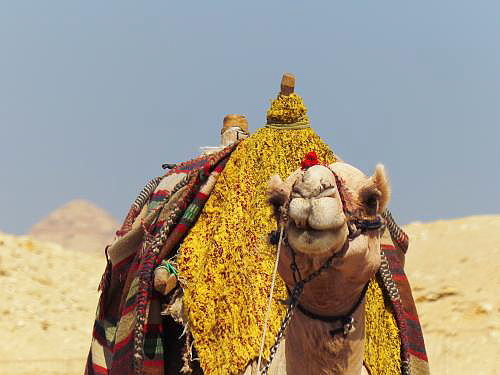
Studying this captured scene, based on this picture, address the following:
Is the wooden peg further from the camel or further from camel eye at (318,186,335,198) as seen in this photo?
camel eye at (318,186,335,198)

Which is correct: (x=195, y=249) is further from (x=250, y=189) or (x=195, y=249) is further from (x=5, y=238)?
(x=5, y=238)

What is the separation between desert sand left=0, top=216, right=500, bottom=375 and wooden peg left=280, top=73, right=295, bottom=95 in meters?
6.41

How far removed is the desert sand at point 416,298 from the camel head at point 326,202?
24.9 feet

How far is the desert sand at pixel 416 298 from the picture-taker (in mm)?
11109

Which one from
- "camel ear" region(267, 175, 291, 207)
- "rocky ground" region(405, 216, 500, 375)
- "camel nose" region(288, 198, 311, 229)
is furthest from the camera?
"rocky ground" region(405, 216, 500, 375)

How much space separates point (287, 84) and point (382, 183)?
1609mm

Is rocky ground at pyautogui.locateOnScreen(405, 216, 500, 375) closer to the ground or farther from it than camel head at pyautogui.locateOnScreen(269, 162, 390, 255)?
farther from it

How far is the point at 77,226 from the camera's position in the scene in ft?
239

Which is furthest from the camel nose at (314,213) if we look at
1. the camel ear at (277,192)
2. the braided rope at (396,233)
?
the braided rope at (396,233)

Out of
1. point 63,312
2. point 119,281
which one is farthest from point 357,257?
point 63,312

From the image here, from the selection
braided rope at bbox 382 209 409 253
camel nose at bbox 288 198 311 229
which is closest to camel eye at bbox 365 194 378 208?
camel nose at bbox 288 198 311 229

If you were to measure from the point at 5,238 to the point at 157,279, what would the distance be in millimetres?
13168

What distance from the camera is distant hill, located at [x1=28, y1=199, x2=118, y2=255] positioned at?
221ft

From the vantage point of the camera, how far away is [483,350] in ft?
34.8
